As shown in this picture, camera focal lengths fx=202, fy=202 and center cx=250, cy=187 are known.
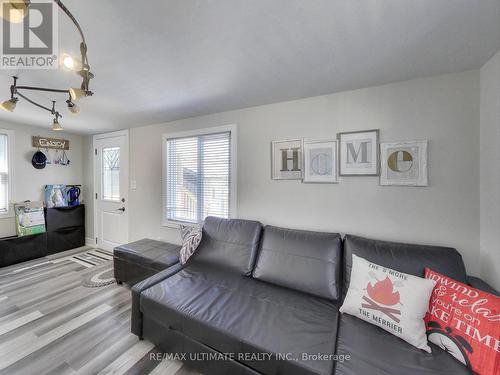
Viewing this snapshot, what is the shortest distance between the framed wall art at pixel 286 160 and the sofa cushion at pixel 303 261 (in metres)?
0.61

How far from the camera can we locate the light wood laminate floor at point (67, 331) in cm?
149

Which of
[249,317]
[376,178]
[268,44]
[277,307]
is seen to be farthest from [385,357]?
[268,44]

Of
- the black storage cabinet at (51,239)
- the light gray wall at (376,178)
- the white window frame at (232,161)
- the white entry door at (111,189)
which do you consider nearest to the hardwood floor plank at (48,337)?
the white window frame at (232,161)

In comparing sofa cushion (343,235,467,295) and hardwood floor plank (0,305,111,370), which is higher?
sofa cushion (343,235,467,295)

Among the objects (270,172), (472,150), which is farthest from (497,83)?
(270,172)

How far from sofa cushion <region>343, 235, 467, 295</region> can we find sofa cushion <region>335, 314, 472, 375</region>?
0.43 meters

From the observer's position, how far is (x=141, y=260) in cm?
237

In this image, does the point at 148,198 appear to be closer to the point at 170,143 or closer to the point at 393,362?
the point at 170,143

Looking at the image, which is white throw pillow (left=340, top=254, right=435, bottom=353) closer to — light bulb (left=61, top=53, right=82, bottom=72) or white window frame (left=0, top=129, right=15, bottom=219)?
light bulb (left=61, top=53, right=82, bottom=72)

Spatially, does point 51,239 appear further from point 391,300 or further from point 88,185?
point 391,300

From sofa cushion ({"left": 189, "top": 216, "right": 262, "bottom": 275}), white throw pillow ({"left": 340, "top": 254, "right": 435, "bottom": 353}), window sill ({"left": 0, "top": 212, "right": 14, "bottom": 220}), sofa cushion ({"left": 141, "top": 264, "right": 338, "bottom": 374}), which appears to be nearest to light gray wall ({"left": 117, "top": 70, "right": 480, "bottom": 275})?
sofa cushion ({"left": 189, "top": 216, "right": 262, "bottom": 275})

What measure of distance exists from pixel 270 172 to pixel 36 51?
2076 mm

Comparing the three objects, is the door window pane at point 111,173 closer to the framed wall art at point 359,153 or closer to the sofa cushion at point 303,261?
the sofa cushion at point 303,261

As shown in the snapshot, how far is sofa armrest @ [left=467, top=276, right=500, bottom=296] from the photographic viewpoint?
1296 millimetres
